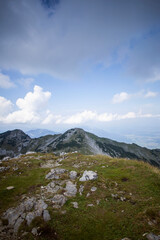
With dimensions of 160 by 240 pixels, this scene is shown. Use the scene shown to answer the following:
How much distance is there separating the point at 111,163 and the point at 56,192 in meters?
11.1

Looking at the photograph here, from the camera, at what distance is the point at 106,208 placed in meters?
10.2

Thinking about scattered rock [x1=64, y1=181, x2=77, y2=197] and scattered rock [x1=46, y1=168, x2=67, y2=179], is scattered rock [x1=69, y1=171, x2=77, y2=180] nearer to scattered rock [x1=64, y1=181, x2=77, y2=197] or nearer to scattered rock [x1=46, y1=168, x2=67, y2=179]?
scattered rock [x1=64, y1=181, x2=77, y2=197]

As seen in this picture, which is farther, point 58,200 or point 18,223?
point 58,200

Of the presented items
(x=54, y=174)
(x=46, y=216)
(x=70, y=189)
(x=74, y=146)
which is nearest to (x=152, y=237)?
(x=46, y=216)

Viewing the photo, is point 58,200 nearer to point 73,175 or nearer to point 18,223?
point 18,223

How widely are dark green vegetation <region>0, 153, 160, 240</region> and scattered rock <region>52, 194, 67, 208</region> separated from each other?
43cm

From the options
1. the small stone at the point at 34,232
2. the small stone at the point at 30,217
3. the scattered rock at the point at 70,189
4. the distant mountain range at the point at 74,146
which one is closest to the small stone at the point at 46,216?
the small stone at the point at 30,217

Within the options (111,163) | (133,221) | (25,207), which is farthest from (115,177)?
(25,207)

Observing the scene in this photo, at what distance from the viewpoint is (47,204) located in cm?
1094

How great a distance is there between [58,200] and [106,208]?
4.76 metres

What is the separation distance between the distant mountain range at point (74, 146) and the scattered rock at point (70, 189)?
339 feet

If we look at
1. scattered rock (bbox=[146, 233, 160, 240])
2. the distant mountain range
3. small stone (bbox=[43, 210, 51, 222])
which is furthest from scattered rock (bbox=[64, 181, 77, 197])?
the distant mountain range

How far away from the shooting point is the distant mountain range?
12788cm

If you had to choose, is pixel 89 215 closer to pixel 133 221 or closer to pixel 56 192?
pixel 133 221
